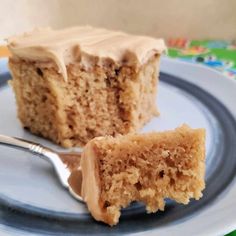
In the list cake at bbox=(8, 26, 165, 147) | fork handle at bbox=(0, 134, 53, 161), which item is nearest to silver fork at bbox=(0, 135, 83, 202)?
fork handle at bbox=(0, 134, 53, 161)

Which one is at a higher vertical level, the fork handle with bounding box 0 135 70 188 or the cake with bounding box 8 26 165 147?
the cake with bounding box 8 26 165 147

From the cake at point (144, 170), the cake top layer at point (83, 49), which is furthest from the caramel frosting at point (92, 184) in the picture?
the cake top layer at point (83, 49)

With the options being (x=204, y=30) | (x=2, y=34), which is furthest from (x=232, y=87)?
(x=2, y=34)

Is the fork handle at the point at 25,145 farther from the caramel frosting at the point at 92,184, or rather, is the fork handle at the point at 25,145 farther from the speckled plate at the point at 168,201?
the caramel frosting at the point at 92,184

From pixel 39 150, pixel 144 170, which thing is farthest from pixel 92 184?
pixel 39 150

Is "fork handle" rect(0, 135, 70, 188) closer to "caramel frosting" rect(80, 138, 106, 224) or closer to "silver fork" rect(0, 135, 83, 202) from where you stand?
"silver fork" rect(0, 135, 83, 202)

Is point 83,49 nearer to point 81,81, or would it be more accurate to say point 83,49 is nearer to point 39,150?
point 81,81
